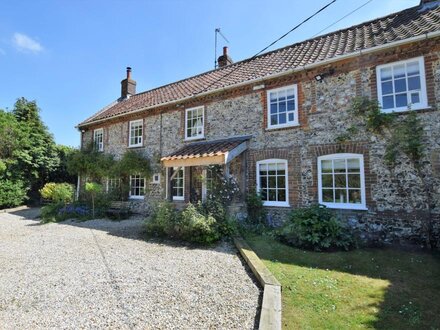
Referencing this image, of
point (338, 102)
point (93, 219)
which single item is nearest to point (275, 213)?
point (338, 102)

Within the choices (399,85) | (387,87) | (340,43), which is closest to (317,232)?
(387,87)

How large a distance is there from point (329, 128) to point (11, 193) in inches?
840

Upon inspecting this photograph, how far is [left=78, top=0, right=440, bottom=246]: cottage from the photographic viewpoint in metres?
8.06

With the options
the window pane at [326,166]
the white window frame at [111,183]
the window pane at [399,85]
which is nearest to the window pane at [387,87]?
the window pane at [399,85]

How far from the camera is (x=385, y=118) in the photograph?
8.13 m

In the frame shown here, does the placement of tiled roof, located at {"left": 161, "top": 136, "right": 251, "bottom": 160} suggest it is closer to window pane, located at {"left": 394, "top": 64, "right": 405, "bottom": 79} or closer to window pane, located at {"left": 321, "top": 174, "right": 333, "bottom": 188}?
window pane, located at {"left": 321, "top": 174, "right": 333, "bottom": 188}

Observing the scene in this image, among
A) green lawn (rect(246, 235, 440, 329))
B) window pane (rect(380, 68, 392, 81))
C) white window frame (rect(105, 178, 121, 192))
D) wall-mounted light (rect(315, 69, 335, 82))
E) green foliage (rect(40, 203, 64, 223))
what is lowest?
green lawn (rect(246, 235, 440, 329))

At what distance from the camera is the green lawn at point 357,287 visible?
3980mm

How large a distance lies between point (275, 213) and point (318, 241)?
2886 mm

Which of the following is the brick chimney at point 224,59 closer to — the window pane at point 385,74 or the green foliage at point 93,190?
the window pane at point 385,74

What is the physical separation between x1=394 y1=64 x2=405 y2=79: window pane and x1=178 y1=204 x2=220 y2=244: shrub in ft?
25.3

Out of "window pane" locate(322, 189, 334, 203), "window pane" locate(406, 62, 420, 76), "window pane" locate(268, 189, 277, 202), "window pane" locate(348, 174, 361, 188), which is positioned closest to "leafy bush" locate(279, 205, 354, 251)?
"window pane" locate(322, 189, 334, 203)

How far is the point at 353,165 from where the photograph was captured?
9.10 meters

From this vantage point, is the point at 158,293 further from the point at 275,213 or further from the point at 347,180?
the point at 347,180
